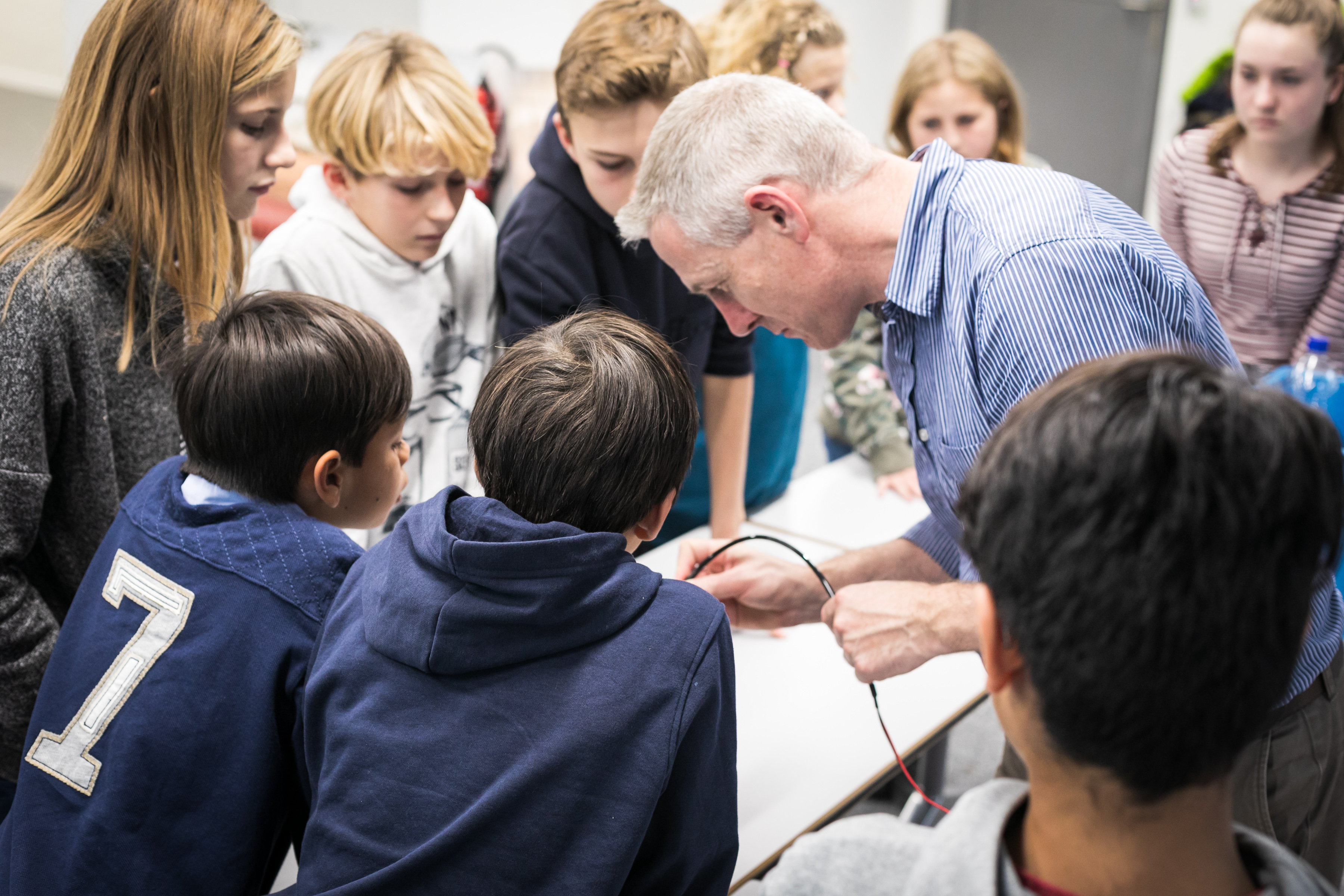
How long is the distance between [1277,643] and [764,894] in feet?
1.16

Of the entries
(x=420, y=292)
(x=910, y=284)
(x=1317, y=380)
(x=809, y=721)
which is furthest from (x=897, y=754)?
(x=1317, y=380)

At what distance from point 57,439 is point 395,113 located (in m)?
0.79

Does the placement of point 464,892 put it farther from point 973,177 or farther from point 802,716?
point 973,177

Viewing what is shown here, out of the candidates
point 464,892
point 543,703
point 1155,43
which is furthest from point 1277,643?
point 1155,43

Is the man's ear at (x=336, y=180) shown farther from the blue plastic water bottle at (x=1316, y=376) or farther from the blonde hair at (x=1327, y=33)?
the blonde hair at (x=1327, y=33)

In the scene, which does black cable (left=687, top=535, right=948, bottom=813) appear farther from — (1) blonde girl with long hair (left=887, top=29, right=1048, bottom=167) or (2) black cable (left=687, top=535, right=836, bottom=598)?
(1) blonde girl with long hair (left=887, top=29, right=1048, bottom=167)

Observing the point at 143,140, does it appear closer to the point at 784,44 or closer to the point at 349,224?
the point at 349,224

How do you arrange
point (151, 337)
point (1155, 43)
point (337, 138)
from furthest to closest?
point (1155, 43) → point (337, 138) → point (151, 337)

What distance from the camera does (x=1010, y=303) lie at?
105 cm

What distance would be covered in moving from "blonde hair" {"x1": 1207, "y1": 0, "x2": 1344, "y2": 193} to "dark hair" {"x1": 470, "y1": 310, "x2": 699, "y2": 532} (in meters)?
2.16

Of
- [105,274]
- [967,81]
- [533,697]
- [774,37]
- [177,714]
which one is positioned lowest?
[177,714]

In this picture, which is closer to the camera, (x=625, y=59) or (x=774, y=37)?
(x=625, y=59)

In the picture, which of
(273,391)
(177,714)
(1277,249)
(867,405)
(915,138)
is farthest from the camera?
(915,138)

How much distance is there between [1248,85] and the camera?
8.29 ft
